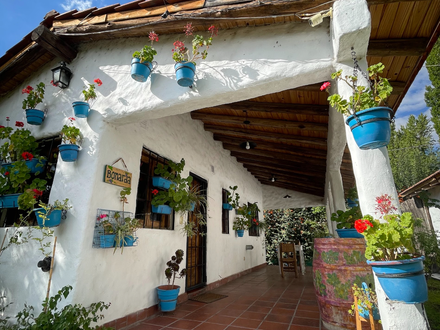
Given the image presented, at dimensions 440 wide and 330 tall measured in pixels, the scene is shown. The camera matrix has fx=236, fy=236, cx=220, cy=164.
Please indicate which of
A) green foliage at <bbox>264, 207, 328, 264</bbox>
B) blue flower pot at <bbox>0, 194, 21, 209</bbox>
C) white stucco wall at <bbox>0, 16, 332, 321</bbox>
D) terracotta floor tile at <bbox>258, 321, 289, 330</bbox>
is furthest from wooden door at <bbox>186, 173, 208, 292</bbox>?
green foliage at <bbox>264, 207, 328, 264</bbox>

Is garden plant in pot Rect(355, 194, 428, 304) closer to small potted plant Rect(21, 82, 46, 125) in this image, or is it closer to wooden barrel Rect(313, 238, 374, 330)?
wooden barrel Rect(313, 238, 374, 330)

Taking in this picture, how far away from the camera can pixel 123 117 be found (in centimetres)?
270

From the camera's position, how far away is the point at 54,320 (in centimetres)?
196

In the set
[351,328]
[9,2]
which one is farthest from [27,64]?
[351,328]

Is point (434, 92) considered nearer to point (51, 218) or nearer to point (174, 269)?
point (174, 269)

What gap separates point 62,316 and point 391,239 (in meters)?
2.45

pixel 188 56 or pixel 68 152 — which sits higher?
pixel 188 56

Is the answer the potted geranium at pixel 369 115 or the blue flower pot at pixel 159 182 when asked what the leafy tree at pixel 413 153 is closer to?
the potted geranium at pixel 369 115

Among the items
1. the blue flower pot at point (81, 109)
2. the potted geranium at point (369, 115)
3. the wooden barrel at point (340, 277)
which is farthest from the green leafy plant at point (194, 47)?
the wooden barrel at point (340, 277)

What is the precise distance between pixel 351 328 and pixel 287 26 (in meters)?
2.92

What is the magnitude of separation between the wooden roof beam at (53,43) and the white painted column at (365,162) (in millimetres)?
3251

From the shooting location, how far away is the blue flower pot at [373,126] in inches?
55.7

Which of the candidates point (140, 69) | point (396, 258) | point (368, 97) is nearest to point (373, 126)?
point (368, 97)

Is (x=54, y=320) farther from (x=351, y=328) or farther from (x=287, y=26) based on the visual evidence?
(x=287, y=26)
